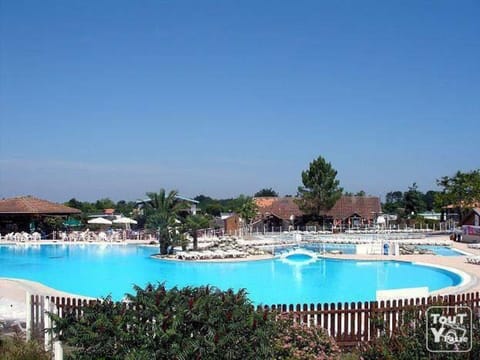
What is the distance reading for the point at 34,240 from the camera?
38.8 metres

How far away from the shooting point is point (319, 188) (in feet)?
166

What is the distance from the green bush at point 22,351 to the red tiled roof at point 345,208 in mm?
46056

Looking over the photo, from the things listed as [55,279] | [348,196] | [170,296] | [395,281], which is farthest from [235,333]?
[348,196]

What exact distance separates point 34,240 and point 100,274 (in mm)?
17194

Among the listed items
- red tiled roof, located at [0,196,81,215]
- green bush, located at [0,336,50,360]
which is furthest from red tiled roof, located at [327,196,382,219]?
green bush, located at [0,336,50,360]

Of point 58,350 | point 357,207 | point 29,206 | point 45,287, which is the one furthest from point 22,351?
point 357,207

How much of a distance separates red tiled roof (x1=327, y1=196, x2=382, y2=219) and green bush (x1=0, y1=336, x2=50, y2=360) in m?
47.4

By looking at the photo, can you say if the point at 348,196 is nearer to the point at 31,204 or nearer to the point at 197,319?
the point at 31,204

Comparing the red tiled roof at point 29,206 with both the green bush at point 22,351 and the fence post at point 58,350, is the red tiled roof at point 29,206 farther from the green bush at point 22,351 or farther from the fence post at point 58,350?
the fence post at point 58,350

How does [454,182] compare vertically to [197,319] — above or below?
above
